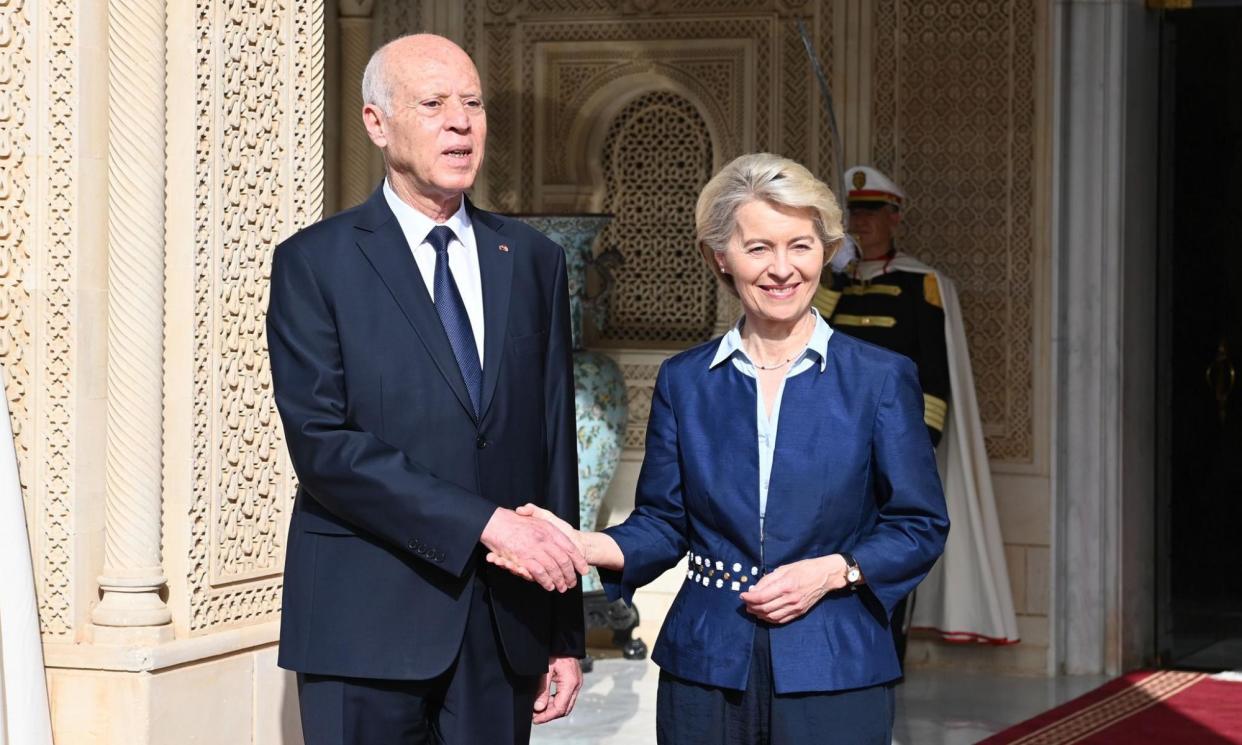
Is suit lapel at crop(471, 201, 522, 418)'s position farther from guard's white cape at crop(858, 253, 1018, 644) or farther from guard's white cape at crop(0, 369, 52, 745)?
guard's white cape at crop(858, 253, 1018, 644)

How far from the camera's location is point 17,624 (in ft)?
11.6

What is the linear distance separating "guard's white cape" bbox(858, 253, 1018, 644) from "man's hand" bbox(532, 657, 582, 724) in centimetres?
380

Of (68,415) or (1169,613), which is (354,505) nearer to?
(68,415)

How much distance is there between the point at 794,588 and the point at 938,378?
12.8 feet

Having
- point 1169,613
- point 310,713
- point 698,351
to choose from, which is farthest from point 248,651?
point 1169,613

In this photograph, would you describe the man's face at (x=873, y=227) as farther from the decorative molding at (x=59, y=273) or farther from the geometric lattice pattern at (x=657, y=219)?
the decorative molding at (x=59, y=273)

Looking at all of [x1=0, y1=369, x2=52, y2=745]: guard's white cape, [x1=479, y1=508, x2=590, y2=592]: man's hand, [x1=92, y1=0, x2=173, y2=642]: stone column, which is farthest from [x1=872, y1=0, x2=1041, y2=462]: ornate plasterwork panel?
[x1=479, y1=508, x2=590, y2=592]: man's hand

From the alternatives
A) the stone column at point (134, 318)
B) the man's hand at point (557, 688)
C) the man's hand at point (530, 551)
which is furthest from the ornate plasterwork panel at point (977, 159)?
the man's hand at point (530, 551)

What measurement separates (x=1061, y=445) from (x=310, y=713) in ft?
14.7

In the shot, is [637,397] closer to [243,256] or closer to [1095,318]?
[1095,318]

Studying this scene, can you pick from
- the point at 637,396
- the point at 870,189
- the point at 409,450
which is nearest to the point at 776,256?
the point at 409,450

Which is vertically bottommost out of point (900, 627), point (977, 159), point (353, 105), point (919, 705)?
point (919, 705)

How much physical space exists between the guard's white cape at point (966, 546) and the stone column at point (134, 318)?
3.33 metres

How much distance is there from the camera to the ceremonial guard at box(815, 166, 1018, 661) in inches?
245
